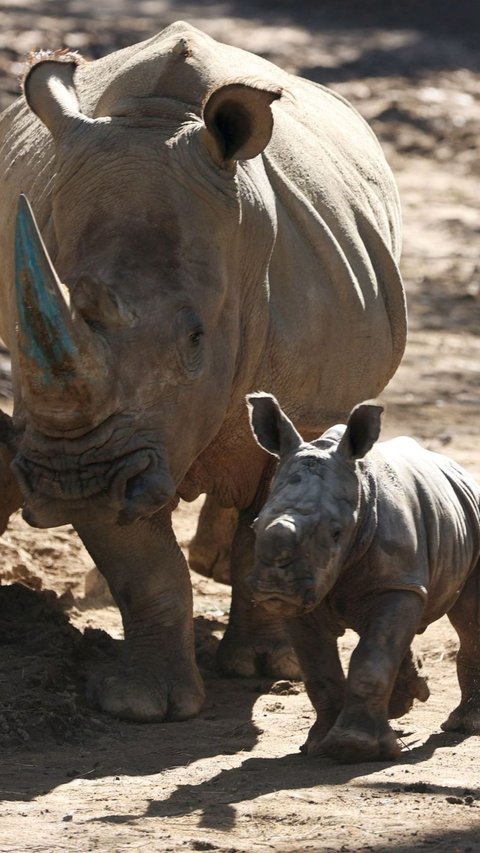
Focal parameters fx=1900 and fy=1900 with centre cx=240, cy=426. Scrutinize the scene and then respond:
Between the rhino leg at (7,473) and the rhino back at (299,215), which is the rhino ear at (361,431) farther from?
the rhino leg at (7,473)

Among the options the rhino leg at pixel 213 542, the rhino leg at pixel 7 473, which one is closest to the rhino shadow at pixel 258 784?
the rhino leg at pixel 7 473

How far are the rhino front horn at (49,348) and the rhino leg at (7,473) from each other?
5.68ft

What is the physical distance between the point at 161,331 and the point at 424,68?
15.4 metres

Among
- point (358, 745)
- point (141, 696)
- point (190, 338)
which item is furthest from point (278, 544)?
point (141, 696)

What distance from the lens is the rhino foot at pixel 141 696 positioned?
21.4ft

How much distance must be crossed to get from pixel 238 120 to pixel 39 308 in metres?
1.13

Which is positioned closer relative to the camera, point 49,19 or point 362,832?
point 362,832

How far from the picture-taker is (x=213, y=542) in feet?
28.1

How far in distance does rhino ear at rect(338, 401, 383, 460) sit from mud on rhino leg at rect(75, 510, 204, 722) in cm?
132

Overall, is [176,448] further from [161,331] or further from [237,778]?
[237,778]

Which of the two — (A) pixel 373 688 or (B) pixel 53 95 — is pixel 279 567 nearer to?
(A) pixel 373 688

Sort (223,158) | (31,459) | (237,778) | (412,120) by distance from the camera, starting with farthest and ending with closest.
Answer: (412,120) < (223,158) < (31,459) < (237,778)

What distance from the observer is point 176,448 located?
20.2 feet

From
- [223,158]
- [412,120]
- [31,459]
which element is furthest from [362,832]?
[412,120]
